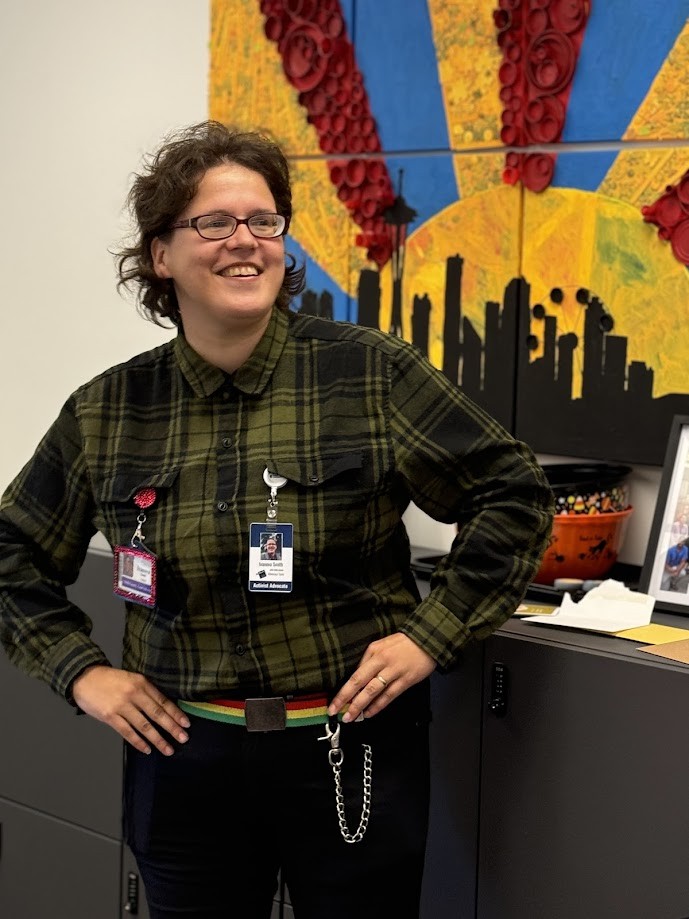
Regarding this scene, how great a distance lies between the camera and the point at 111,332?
3016mm

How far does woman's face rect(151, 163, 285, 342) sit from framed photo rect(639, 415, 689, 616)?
82 cm

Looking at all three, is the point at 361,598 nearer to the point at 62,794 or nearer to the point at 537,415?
the point at 537,415

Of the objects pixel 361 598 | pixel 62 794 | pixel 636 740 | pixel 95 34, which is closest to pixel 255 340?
pixel 361 598

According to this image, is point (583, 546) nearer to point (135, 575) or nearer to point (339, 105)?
point (135, 575)

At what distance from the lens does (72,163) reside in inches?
121

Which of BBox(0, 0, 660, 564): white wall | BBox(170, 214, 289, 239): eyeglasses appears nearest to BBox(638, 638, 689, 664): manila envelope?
BBox(170, 214, 289, 239): eyeglasses

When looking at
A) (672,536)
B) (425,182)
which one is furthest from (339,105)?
(672,536)

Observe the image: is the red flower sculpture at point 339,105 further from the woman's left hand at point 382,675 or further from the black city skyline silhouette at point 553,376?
the woman's left hand at point 382,675

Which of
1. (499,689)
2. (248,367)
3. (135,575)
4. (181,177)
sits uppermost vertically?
(181,177)

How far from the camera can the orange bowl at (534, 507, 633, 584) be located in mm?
2145

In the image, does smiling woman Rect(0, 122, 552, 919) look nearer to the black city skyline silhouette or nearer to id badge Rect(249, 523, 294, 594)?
id badge Rect(249, 523, 294, 594)

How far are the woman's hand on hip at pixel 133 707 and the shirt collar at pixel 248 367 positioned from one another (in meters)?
0.41

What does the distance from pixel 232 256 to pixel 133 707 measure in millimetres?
628

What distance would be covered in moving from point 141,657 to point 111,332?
1.45 m
